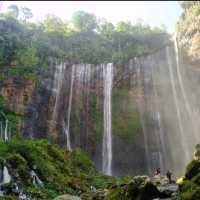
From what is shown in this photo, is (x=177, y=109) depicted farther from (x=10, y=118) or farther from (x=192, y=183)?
(x=192, y=183)

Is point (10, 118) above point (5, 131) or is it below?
above

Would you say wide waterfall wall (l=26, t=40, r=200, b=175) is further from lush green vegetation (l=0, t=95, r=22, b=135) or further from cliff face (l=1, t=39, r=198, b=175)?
lush green vegetation (l=0, t=95, r=22, b=135)

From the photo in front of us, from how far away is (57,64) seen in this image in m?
33.1

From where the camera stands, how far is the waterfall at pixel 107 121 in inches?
1165

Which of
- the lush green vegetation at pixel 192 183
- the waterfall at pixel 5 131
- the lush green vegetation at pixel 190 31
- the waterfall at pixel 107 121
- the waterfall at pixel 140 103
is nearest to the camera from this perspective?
the lush green vegetation at pixel 192 183

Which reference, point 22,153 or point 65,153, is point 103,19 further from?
point 22,153

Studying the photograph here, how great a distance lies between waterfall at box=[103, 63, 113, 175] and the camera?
29594 mm

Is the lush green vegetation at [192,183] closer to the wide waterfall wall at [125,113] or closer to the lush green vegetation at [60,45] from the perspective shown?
the wide waterfall wall at [125,113]

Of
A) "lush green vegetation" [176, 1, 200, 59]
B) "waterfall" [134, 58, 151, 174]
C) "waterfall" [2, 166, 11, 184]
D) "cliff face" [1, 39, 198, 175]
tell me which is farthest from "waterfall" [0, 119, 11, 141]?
"lush green vegetation" [176, 1, 200, 59]

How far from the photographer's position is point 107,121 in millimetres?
31203

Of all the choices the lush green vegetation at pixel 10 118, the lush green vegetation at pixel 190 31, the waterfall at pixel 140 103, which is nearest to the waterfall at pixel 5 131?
the lush green vegetation at pixel 10 118

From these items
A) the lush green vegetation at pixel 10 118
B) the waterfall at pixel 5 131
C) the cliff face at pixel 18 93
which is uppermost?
the cliff face at pixel 18 93

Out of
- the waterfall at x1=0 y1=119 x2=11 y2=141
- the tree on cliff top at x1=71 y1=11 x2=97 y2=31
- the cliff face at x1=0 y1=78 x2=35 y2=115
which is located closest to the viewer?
the waterfall at x1=0 y1=119 x2=11 y2=141

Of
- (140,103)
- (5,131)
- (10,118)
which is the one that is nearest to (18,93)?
(10,118)
